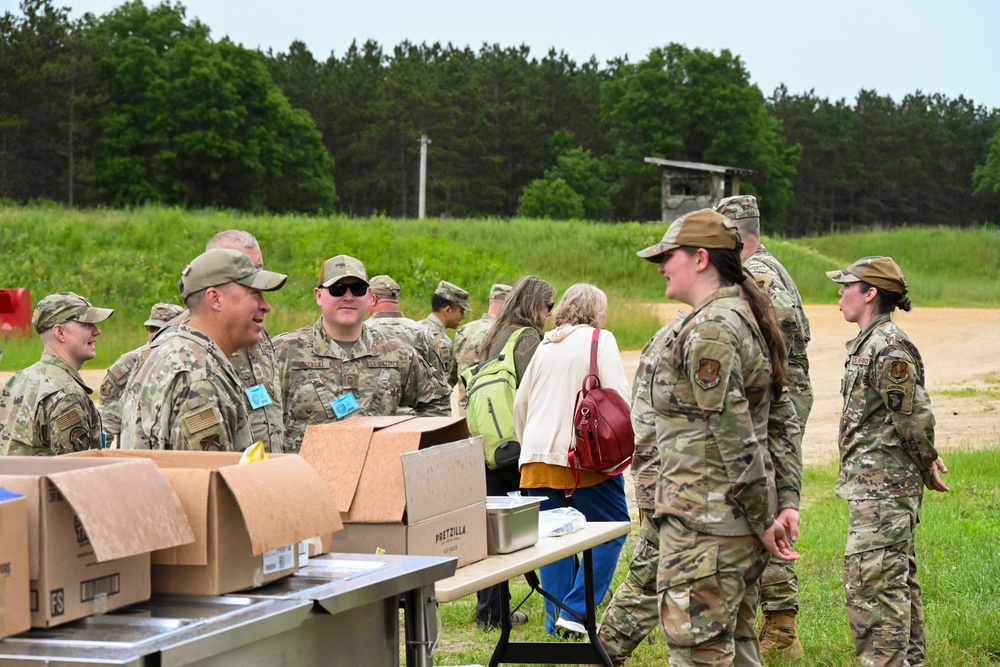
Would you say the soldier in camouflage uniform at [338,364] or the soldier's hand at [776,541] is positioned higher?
the soldier in camouflage uniform at [338,364]

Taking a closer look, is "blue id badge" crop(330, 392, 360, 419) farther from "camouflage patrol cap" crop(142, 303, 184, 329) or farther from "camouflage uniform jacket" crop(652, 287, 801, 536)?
"camouflage patrol cap" crop(142, 303, 184, 329)

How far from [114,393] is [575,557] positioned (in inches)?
149

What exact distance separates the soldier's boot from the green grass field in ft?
0.32

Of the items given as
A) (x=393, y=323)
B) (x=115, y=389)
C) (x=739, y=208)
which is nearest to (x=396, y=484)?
(x=739, y=208)

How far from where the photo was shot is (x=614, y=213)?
74.9 meters

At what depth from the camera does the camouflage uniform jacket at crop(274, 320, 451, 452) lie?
553 cm

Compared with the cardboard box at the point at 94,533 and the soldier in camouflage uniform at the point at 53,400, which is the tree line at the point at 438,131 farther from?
the cardboard box at the point at 94,533

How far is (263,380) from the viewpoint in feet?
15.8

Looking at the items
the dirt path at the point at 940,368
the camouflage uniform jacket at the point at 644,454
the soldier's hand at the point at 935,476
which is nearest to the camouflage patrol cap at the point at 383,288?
the camouflage uniform jacket at the point at 644,454

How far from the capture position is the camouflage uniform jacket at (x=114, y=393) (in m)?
7.61

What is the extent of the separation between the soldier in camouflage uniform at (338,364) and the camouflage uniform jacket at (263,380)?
55 centimetres

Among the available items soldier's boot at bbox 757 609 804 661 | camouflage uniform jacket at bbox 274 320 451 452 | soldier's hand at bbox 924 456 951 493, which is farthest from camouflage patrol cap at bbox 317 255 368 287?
soldier's hand at bbox 924 456 951 493

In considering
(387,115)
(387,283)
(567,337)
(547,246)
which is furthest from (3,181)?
(567,337)

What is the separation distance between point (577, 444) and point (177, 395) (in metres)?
2.33
